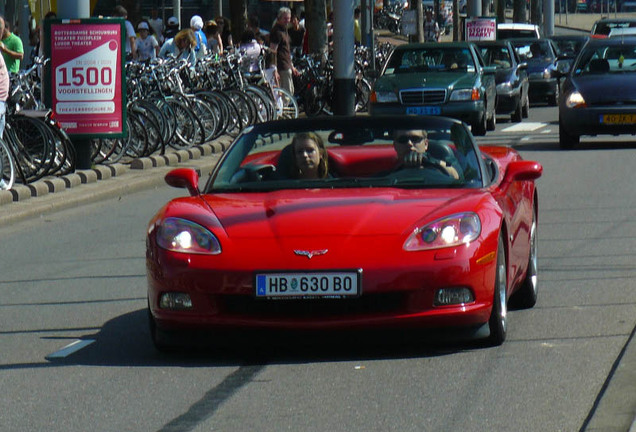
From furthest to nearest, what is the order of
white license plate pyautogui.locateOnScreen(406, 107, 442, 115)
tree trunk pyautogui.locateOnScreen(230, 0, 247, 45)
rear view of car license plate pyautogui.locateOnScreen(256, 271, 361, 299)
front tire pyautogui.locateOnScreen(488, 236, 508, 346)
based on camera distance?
1. tree trunk pyautogui.locateOnScreen(230, 0, 247, 45)
2. white license plate pyautogui.locateOnScreen(406, 107, 442, 115)
3. front tire pyautogui.locateOnScreen(488, 236, 508, 346)
4. rear view of car license plate pyautogui.locateOnScreen(256, 271, 361, 299)

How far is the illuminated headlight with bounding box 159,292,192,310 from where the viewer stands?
7.30 m

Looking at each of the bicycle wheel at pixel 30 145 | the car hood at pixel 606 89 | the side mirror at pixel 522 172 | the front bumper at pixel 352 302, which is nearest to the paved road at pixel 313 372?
the front bumper at pixel 352 302

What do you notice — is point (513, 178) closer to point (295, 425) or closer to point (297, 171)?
point (297, 171)

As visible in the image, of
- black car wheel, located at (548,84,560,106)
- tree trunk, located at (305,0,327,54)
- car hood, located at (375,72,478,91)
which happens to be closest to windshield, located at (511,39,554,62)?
black car wheel, located at (548,84,560,106)

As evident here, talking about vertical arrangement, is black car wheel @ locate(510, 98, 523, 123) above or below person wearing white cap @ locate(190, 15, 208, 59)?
below

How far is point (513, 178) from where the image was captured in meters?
8.29

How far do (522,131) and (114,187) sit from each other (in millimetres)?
11876

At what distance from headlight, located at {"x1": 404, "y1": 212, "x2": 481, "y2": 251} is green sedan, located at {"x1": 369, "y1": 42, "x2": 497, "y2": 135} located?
17623mm

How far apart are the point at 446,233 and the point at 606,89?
50.9 ft

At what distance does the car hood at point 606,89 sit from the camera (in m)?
22.1

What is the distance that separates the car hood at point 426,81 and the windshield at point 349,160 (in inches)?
658

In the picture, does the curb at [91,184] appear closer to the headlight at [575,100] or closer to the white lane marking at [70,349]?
Result: the headlight at [575,100]

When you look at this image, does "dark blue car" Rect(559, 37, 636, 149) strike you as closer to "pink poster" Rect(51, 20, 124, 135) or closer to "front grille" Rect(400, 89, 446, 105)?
"front grille" Rect(400, 89, 446, 105)

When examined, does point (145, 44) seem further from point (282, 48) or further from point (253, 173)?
point (253, 173)
